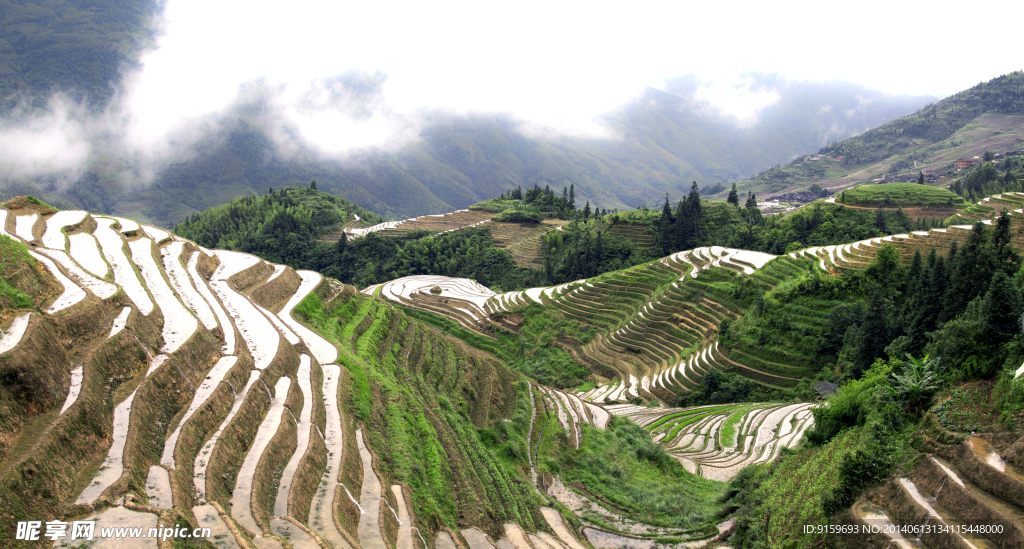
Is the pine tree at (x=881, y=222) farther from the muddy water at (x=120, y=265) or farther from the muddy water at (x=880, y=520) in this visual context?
the muddy water at (x=120, y=265)

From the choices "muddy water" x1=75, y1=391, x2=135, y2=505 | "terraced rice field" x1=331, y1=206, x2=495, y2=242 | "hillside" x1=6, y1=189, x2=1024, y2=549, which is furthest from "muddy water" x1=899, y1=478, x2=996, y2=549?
"terraced rice field" x1=331, y1=206, x2=495, y2=242

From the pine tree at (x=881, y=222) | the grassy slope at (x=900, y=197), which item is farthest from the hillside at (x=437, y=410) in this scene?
the grassy slope at (x=900, y=197)

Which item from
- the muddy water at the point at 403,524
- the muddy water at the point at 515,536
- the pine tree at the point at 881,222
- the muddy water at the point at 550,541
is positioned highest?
the pine tree at the point at 881,222

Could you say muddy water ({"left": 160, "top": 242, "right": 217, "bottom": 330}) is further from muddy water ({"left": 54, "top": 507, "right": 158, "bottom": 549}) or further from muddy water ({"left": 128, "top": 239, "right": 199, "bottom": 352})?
muddy water ({"left": 54, "top": 507, "right": 158, "bottom": 549})

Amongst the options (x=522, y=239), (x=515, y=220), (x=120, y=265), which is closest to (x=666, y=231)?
(x=522, y=239)

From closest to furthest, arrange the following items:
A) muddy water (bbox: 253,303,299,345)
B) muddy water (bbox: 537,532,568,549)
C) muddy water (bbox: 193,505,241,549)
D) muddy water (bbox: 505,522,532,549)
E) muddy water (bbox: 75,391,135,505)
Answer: muddy water (bbox: 193,505,241,549), muddy water (bbox: 75,391,135,505), muddy water (bbox: 505,522,532,549), muddy water (bbox: 537,532,568,549), muddy water (bbox: 253,303,299,345)
